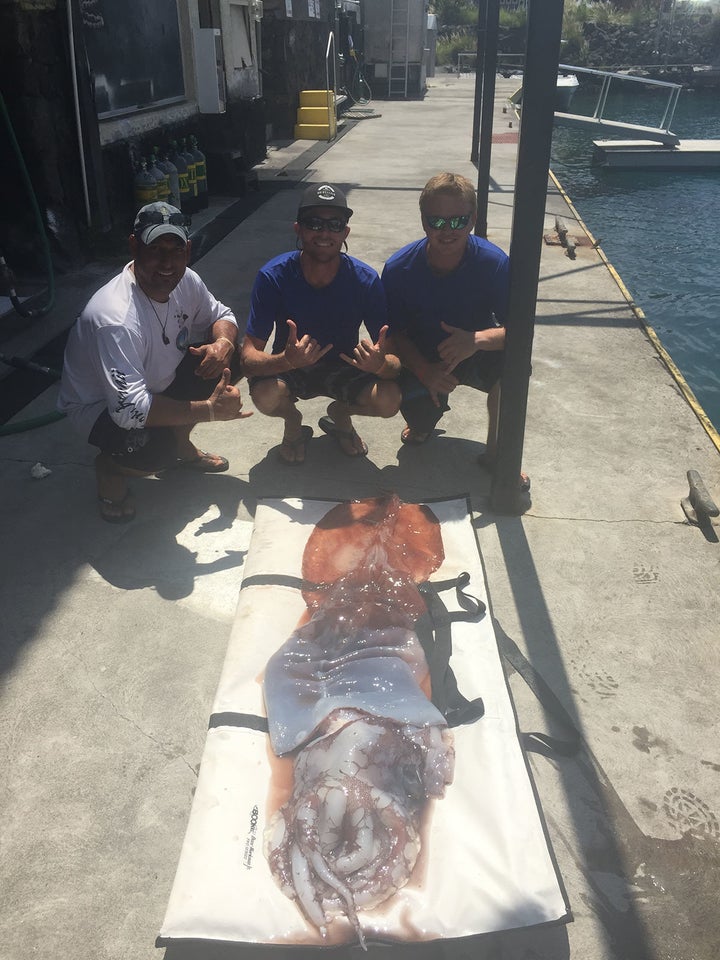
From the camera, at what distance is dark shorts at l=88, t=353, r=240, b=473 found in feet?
10.5

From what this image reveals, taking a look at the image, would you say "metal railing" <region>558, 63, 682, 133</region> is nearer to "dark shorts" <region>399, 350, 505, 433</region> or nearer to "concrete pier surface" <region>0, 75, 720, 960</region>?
"dark shorts" <region>399, 350, 505, 433</region>

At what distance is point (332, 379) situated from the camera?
12.2 ft

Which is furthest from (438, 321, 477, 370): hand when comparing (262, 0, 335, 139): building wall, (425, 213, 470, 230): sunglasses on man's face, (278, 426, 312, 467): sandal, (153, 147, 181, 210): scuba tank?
(262, 0, 335, 139): building wall

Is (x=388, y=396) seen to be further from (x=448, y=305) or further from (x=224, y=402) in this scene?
(x=224, y=402)

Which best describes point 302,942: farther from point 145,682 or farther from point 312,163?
point 312,163

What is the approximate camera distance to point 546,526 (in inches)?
133

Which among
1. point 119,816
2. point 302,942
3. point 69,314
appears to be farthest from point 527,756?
point 69,314

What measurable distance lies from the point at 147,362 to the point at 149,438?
344 millimetres

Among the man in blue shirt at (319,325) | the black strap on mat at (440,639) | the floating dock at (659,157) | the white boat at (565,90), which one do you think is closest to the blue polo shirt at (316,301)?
the man in blue shirt at (319,325)

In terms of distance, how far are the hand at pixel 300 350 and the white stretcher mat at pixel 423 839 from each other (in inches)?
51.1

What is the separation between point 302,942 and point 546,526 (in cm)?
211

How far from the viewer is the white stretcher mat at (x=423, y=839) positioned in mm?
1766

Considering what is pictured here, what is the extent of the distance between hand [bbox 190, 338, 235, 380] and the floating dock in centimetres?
1647

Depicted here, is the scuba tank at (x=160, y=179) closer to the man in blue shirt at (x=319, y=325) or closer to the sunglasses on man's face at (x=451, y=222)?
the man in blue shirt at (x=319, y=325)
